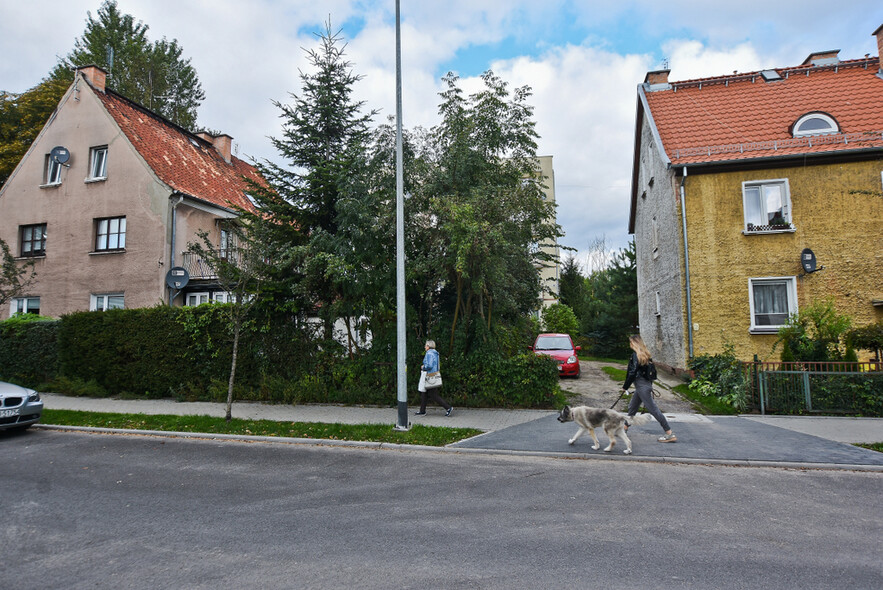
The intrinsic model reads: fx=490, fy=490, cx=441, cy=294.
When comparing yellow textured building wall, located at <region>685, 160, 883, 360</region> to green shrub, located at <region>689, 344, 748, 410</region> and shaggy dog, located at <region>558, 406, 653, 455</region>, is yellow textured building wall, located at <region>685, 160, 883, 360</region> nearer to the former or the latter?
green shrub, located at <region>689, 344, 748, 410</region>

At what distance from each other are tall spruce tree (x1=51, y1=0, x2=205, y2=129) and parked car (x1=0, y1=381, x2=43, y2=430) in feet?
84.9

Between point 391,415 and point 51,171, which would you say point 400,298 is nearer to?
point 391,415

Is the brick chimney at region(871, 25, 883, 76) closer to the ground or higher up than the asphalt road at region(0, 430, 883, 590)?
higher up

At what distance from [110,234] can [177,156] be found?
4445 millimetres

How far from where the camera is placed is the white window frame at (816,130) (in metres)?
14.8

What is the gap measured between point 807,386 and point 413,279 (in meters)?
8.55

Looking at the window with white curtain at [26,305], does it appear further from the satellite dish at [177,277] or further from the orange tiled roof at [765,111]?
the orange tiled roof at [765,111]

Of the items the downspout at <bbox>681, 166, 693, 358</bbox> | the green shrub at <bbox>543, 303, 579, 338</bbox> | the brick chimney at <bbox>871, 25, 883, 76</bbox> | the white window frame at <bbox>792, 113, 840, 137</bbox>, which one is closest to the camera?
the downspout at <bbox>681, 166, 693, 358</bbox>

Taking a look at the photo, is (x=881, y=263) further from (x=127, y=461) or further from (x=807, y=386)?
(x=127, y=461)

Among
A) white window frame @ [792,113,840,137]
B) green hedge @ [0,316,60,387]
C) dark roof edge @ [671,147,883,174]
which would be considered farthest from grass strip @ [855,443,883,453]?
green hedge @ [0,316,60,387]

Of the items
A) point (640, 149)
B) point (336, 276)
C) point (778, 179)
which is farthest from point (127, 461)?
point (640, 149)

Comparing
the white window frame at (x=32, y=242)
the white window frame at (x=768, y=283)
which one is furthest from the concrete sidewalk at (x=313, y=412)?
the white window frame at (x=32, y=242)

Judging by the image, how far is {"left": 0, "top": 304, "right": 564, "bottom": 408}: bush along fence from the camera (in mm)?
11227

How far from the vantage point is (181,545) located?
167 inches
